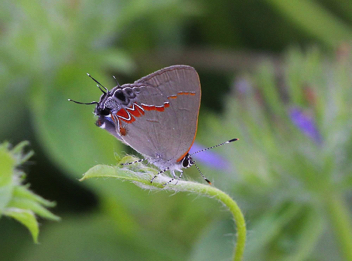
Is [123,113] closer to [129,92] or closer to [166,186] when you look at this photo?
[129,92]

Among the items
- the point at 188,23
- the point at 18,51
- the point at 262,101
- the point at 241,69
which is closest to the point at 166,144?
the point at 262,101

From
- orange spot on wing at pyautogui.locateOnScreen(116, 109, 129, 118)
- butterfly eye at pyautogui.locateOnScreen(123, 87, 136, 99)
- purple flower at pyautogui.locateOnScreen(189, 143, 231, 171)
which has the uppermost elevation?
purple flower at pyautogui.locateOnScreen(189, 143, 231, 171)

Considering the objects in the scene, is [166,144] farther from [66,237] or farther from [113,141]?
[66,237]

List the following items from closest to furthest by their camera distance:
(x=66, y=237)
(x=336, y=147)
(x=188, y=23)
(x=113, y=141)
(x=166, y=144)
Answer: (x=166, y=144), (x=336, y=147), (x=113, y=141), (x=66, y=237), (x=188, y=23)

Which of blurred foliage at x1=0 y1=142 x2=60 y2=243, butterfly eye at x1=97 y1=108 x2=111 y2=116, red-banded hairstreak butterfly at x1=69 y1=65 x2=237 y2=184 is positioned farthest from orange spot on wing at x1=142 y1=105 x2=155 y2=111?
blurred foliage at x1=0 y1=142 x2=60 y2=243

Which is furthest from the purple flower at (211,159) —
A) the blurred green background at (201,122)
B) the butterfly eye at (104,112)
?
the butterfly eye at (104,112)

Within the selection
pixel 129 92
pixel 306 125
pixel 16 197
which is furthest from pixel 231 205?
pixel 306 125

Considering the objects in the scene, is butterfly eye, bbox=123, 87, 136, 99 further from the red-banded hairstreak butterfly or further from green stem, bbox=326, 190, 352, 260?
→ green stem, bbox=326, 190, 352, 260
